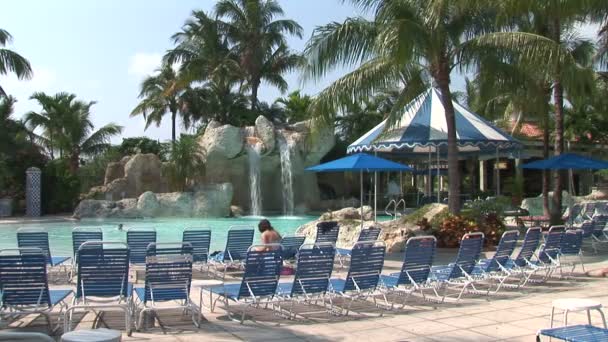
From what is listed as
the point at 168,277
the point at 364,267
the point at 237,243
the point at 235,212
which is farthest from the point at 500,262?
the point at 235,212

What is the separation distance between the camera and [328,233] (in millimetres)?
11961

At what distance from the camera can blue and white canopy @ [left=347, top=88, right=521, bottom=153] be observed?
16922mm

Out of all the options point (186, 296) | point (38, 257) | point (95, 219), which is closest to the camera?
point (38, 257)

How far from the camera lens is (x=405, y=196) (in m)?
31.7

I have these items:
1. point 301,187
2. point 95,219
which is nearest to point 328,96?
point 95,219

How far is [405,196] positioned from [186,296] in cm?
2571

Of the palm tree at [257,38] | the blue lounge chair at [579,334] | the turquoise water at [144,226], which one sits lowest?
the turquoise water at [144,226]

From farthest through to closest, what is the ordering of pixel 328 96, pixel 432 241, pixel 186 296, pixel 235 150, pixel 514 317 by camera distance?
pixel 235 150 → pixel 328 96 → pixel 432 241 → pixel 514 317 → pixel 186 296

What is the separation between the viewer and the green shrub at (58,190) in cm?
3347

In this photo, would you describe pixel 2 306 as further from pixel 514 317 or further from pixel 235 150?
pixel 235 150

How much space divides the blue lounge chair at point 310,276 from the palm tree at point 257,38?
30844 millimetres

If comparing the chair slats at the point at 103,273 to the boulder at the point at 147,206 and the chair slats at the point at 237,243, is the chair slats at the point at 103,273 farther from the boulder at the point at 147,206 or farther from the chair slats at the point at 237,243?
the boulder at the point at 147,206

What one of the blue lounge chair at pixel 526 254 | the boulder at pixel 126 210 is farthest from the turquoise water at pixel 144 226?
the blue lounge chair at pixel 526 254

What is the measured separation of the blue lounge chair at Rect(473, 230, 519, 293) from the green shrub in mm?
28479
